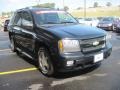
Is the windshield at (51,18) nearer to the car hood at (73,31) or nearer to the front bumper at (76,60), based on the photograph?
the car hood at (73,31)

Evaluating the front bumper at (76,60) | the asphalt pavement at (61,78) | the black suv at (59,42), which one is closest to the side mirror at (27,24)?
the black suv at (59,42)

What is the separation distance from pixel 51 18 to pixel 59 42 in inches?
67.3

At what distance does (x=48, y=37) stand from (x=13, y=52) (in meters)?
4.33

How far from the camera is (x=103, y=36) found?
6.32m

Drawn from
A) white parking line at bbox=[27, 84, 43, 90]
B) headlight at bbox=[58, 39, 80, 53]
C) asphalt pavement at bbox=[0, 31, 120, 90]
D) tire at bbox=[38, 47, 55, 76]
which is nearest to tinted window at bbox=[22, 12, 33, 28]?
tire at bbox=[38, 47, 55, 76]

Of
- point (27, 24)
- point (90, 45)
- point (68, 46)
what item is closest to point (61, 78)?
point (68, 46)

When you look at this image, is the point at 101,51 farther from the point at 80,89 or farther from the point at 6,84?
the point at 6,84

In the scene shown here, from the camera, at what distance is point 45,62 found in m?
6.35

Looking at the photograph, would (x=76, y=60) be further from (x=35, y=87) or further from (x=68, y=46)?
(x=35, y=87)

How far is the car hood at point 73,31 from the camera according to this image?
19.0ft

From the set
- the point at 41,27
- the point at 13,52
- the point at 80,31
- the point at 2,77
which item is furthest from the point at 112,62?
the point at 13,52

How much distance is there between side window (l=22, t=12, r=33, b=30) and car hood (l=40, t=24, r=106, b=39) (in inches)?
30.8

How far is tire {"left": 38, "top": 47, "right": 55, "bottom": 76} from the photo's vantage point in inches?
238

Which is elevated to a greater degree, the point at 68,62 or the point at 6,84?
the point at 68,62
